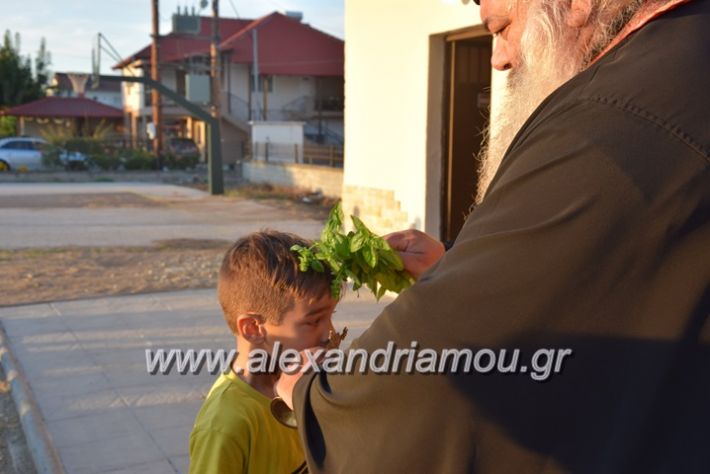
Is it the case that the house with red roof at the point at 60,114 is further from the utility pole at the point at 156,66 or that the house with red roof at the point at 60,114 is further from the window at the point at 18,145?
the window at the point at 18,145

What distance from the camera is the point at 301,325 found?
2.31 meters

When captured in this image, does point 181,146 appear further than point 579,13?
Yes

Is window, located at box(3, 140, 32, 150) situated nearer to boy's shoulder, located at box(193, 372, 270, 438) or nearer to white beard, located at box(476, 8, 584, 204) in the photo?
boy's shoulder, located at box(193, 372, 270, 438)

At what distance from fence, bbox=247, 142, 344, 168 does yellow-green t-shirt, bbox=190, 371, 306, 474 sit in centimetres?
2162

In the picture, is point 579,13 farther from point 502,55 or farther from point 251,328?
point 251,328

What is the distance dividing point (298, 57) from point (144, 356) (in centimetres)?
4039

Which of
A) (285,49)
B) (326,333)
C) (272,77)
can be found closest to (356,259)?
(326,333)

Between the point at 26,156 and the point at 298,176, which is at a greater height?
the point at 26,156

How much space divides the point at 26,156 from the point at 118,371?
28.7 m

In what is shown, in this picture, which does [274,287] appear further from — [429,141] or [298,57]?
[298,57]

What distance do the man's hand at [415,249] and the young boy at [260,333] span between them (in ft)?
0.74

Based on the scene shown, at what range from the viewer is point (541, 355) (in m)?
1.30

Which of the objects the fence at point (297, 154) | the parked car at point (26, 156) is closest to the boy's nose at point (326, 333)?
the fence at point (297, 154)

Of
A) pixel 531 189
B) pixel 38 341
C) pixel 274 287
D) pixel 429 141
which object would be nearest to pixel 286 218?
pixel 429 141
